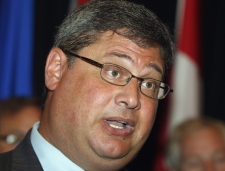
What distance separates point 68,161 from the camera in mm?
2252

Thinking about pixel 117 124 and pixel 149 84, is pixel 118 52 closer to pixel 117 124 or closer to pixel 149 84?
pixel 149 84

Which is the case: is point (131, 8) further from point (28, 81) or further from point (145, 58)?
point (28, 81)

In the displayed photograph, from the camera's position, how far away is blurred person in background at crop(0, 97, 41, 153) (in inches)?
131

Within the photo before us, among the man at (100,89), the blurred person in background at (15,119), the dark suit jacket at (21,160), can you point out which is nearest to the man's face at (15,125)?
the blurred person in background at (15,119)

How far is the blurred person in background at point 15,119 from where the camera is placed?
3334mm

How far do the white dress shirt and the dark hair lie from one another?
35 centimetres

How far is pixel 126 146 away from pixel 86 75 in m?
0.34

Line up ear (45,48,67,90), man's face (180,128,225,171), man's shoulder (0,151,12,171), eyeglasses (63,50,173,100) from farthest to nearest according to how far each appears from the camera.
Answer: man's face (180,128,225,171)
ear (45,48,67,90)
eyeglasses (63,50,173,100)
man's shoulder (0,151,12,171)

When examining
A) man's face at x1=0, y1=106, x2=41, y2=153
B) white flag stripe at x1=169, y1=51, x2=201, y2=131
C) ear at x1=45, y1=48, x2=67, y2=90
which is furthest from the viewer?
white flag stripe at x1=169, y1=51, x2=201, y2=131

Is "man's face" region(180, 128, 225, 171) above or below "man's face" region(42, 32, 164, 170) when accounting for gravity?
below

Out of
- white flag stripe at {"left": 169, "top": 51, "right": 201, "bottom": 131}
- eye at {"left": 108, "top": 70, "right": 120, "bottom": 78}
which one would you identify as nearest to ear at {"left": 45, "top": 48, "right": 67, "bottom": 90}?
eye at {"left": 108, "top": 70, "right": 120, "bottom": 78}

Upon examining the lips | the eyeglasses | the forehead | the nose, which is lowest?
the lips

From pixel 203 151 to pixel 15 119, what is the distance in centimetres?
152

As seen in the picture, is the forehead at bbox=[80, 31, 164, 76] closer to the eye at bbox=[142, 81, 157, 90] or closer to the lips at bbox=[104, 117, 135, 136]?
the eye at bbox=[142, 81, 157, 90]
